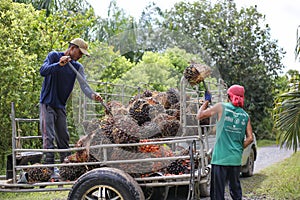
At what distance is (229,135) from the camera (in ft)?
18.4

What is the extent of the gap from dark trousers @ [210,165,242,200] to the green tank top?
0.08 m

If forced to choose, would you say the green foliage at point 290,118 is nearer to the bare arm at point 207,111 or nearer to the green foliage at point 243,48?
the bare arm at point 207,111

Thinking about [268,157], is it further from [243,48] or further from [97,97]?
[97,97]

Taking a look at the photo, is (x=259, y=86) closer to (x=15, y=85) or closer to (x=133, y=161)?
(x=15, y=85)

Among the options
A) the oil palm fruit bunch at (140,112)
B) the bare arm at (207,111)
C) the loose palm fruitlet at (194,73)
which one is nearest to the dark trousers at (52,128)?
the oil palm fruit bunch at (140,112)

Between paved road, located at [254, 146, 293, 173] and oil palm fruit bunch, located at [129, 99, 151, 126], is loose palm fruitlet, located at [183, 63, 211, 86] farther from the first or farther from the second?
paved road, located at [254, 146, 293, 173]

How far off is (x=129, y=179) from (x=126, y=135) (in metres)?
0.53

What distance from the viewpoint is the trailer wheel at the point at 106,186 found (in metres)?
5.21

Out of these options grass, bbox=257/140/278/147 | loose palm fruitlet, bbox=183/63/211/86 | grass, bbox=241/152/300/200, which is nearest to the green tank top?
loose palm fruitlet, bbox=183/63/211/86

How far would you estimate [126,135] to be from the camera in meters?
5.57

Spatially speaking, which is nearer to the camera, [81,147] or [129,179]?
[129,179]

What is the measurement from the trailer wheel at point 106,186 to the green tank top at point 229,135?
3.17 ft

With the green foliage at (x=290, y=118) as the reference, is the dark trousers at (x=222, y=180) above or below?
below

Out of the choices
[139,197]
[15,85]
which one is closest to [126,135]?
[139,197]
